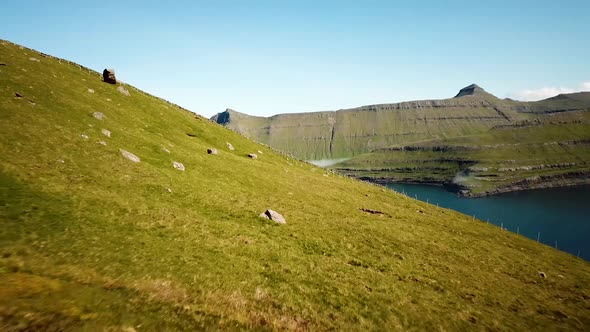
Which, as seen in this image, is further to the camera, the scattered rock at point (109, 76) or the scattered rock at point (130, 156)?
the scattered rock at point (109, 76)

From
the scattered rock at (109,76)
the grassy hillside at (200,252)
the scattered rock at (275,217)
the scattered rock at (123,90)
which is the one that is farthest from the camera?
the scattered rock at (109,76)

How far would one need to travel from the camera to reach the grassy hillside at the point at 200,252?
51.7 ft

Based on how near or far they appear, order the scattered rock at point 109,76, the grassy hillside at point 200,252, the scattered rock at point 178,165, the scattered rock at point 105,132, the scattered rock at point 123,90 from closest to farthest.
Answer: the grassy hillside at point 200,252, the scattered rock at point 105,132, the scattered rock at point 178,165, the scattered rock at point 123,90, the scattered rock at point 109,76

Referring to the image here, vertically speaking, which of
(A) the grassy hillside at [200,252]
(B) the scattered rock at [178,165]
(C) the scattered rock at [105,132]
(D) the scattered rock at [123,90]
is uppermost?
(D) the scattered rock at [123,90]

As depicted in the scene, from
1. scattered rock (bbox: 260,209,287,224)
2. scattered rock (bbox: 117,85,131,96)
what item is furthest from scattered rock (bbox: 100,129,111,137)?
scattered rock (bbox: 117,85,131,96)

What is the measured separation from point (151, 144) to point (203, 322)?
35.7 m

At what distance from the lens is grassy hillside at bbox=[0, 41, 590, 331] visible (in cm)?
1575

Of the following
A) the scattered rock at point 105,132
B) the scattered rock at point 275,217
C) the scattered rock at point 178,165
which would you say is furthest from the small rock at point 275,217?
the scattered rock at point 105,132

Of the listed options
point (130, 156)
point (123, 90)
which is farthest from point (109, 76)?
point (130, 156)

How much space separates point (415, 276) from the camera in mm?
28062

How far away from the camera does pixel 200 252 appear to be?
2316 centimetres

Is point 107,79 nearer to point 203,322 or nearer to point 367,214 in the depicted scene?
point 367,214

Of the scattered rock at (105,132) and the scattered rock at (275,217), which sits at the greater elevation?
the scattered rock at (105,132)

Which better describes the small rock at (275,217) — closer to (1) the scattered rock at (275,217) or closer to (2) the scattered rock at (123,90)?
(1) the scattered rock at (275,217)
